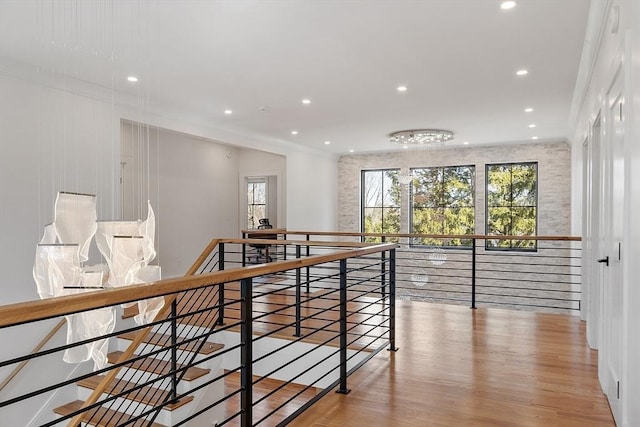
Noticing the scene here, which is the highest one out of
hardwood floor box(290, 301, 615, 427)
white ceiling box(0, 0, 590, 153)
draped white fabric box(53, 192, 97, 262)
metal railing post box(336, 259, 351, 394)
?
white ceiling box(0, 0, 590, 153)

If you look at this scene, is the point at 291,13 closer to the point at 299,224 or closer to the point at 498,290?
the point at 299,224

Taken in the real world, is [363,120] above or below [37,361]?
above

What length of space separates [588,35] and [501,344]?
9.32ft

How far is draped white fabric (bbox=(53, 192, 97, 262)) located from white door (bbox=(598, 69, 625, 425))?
3.05 metres

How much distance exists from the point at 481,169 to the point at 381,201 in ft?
8.01

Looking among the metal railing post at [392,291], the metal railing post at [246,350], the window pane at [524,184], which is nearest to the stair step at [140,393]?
the metal railing post at [392,291]

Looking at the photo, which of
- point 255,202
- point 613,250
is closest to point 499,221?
point 255,202

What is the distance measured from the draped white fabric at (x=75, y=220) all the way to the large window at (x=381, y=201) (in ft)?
27.2

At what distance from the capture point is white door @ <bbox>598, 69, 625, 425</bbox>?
2.34 metres

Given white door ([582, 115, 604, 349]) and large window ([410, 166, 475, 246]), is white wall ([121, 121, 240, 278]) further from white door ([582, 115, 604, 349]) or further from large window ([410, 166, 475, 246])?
white door ([582, 115, 604, 349])

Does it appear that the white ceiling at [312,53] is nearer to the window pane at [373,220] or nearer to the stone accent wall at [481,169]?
the stone accent wall at [481,169]

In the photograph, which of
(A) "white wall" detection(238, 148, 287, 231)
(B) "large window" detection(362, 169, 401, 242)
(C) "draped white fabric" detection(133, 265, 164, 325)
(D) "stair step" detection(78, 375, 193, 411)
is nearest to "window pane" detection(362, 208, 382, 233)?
(B) "large window" detection(362, 169, 401, 242)

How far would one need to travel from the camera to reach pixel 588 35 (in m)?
3.71

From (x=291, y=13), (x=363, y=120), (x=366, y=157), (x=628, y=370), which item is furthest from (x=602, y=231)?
(x=366, y=157)
